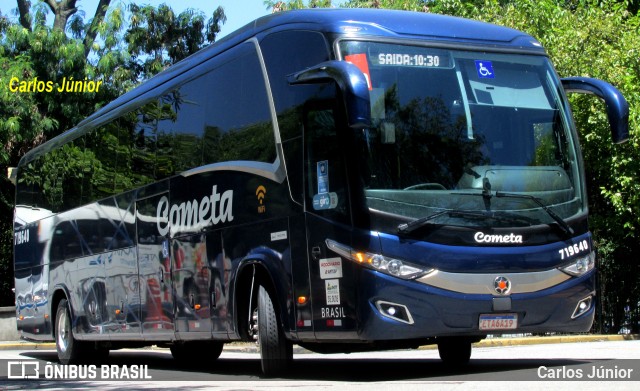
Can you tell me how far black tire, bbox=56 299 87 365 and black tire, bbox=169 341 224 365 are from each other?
79.6 inches

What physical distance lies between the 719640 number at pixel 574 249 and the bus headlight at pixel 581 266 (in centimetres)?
8

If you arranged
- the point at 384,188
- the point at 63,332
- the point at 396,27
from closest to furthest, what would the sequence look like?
the point at 384,188
the point at 396,27
the point at 63,332

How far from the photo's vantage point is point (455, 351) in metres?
13.5

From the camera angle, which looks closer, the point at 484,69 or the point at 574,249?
the point at 574,249

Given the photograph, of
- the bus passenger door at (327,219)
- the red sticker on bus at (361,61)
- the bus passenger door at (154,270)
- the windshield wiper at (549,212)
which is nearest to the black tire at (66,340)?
the bus passenger door at (154,270)

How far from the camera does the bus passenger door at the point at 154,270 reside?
1479 cm

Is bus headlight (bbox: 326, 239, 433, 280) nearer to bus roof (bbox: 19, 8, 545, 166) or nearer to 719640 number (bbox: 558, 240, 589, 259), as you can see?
719640 number (bbox: 558, 240, 589, 259)

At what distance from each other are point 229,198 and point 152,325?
10.7 feet

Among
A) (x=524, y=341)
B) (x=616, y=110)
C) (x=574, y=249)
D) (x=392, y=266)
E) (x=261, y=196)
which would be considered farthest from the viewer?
(x=524, y=341)

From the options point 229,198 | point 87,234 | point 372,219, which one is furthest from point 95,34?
point 372,219

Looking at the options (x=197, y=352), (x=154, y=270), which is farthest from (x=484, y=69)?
(x=197, y=352)

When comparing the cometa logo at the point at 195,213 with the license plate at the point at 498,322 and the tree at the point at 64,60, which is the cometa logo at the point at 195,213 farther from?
the tree at the point at 64,60

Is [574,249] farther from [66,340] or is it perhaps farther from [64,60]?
[64,60]

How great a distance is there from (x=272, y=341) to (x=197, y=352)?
5611 millimetres
